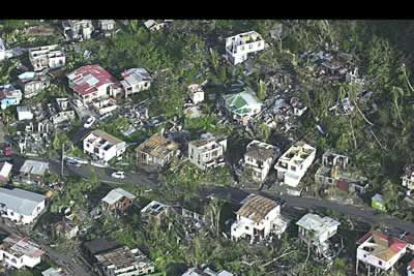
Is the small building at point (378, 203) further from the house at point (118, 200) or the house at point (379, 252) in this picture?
the house at point (118, 200)

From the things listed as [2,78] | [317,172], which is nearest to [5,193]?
[2,78]

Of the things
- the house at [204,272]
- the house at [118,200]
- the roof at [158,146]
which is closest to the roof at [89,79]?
the roof at [158,146]

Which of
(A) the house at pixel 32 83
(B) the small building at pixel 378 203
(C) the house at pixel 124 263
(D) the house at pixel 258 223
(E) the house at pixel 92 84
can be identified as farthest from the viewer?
(A) the house at pixel 32 83

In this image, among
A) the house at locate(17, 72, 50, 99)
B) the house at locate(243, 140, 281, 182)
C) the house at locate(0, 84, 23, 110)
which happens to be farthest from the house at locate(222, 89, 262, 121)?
the house at locate(0, 84, 23, 110)

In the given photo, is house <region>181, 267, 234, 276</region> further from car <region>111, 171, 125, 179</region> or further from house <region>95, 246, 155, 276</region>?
car <region>111, 171, 125, 179</region>

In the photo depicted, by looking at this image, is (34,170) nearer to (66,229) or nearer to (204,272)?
(66,229)

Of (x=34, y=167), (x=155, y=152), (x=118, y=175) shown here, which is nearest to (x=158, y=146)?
(x=155, y=152)
